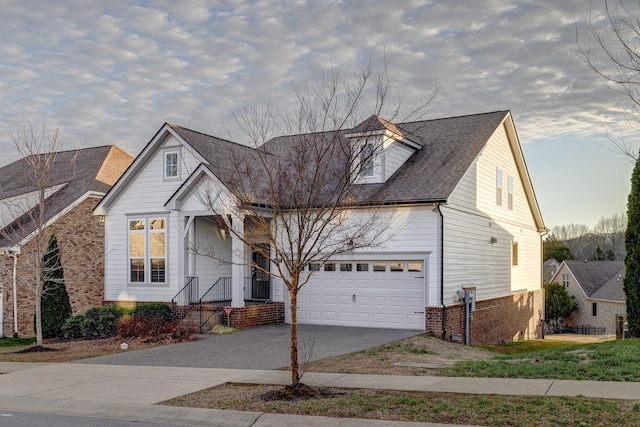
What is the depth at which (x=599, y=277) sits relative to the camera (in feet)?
192

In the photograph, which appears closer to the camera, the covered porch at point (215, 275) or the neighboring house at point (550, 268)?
the covered porch at point (215, 275)

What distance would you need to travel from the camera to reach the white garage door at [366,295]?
21141 millimetres

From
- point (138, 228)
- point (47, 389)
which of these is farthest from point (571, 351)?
point (138, 228)

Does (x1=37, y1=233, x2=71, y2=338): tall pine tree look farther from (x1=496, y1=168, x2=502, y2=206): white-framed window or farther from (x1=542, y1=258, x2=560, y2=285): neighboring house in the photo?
(x1=542, y1=258, x2=560, y2=285): neighboring house

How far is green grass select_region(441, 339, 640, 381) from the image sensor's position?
1122 centimetres

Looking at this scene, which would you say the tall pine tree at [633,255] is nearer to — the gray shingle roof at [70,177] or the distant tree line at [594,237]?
the gray shingle roof at [70,177]

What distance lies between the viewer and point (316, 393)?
34.8 feet

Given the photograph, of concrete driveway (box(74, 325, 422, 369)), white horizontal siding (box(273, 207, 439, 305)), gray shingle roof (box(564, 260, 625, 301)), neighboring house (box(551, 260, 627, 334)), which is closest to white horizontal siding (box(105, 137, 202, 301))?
concrete driveway (box(74, 325, 422, 369))

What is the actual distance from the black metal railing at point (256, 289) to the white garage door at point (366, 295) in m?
1.68

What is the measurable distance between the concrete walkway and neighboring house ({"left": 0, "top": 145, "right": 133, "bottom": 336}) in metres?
10.2

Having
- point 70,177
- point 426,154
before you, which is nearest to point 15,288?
point 70,177

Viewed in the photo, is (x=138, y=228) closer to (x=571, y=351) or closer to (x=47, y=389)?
(x=47, y=389)

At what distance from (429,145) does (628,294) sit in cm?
857

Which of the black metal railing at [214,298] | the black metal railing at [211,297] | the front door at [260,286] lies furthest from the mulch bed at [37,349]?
the front door at [260,286]
